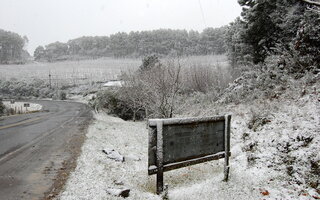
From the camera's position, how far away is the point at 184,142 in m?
4.69

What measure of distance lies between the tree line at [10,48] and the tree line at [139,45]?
12086 mm

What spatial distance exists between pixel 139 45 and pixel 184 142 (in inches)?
3557

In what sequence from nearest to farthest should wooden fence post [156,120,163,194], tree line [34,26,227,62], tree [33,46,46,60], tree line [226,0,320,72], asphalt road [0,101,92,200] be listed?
1. wooden fence post [156,120,163,194]
2. asphalt road [0,101,92,200]
3. tree line [226,0,320,72]
4. tree line [34,26,227,62]
5. tree [33,46,46,60]

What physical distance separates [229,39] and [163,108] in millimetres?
19129

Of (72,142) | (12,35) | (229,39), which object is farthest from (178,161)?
(12,35)

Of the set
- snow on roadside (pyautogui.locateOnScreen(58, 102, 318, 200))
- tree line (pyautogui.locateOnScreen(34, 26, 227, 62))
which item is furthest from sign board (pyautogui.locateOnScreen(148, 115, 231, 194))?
tree line (pyautogui.locateOnScreen(34, 26, 227, 62))

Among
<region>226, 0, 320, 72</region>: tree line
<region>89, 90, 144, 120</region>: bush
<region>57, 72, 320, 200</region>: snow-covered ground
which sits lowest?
<region>89, 90, 144, 120</region>: bush

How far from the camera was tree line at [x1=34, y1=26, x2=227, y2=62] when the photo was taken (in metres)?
66.5

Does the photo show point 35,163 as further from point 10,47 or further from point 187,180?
point 10,47

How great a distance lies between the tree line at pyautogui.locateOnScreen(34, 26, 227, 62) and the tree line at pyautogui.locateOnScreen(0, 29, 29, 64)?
12.1 metres

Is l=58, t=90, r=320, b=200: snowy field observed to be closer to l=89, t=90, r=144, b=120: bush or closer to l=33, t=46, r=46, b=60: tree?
l=89, t=90, r=144, b=120: bush

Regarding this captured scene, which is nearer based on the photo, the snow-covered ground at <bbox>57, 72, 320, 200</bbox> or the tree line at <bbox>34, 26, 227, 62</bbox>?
the snow-covered ground at <bbox>57, 72, 320, 200</bbox>

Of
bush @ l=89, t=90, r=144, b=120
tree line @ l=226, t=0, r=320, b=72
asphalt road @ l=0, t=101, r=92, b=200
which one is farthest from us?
bush @ l=89, t=90, r=144, b=120

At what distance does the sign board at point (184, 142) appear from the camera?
4320 millimetres
